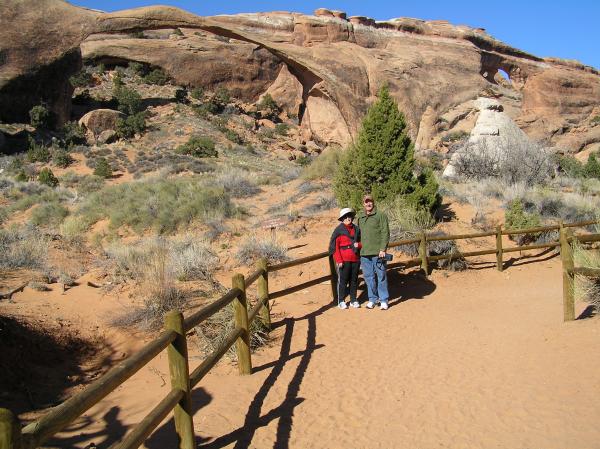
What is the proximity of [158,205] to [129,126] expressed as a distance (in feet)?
60.2

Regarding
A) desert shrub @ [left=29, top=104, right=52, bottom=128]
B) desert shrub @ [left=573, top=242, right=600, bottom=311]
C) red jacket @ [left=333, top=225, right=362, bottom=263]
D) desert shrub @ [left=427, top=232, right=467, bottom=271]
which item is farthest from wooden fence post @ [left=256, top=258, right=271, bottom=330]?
desert shrub @ [left=29, top=104, right=52, bottom=128]

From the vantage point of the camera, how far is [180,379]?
3322mm

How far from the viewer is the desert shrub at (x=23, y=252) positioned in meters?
9.60

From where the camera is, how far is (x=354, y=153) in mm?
14367

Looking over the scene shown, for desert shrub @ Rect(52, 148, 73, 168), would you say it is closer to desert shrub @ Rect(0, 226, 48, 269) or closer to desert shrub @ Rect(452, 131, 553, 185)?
desert shrub @ Rect(0, 226, 48, 269)

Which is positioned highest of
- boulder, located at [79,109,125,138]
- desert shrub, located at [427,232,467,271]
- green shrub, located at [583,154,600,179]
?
boulder, located at [79,109,125,138]

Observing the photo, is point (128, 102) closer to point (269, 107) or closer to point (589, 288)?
point (269, 107)

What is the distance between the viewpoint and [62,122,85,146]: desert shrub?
102 ft

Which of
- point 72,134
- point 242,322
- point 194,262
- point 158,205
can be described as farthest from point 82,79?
point 242,322

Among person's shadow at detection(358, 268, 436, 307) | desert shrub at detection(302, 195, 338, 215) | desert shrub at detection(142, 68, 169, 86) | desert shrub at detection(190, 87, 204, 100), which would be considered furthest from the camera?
desert shrub at detection(142, 68, 169, 86)

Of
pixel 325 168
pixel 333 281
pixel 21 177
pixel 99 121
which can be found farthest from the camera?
pixel 99 121

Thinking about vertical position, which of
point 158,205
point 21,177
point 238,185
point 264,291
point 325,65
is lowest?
point 264,291

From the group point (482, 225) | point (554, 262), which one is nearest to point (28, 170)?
point (482, 225)

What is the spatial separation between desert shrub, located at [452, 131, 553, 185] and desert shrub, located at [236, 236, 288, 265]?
10961 millimetres
